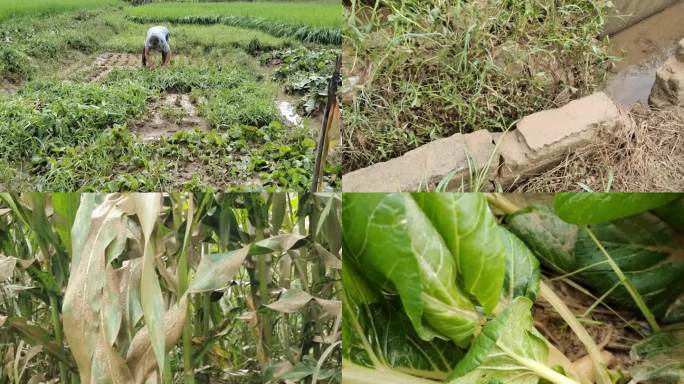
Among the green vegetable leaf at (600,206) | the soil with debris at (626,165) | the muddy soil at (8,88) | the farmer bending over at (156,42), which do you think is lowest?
the soil with debris at (626,165)

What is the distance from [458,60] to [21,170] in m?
0.85

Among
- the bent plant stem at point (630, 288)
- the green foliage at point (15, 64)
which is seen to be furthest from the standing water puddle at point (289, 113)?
the bent plant stem at point (630, 288)

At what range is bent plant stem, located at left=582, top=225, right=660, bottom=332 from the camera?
2.16 feet

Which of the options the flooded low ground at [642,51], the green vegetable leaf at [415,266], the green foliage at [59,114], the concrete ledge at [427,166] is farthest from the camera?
the flooded low ground at [642,51]

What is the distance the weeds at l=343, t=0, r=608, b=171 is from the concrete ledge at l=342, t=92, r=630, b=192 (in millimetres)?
49

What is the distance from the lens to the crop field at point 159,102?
→ 1.25 meters

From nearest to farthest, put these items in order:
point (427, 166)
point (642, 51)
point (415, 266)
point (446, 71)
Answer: point (415, 266) → point (427, 166) → point (446, 71) → point (642, 51)

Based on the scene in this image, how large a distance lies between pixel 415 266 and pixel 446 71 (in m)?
0.76

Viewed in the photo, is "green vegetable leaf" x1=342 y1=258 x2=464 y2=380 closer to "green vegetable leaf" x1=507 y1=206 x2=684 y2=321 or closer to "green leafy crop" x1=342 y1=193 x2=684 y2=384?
"green leafy crop" x1=342 y1=193 x2=684 y2=384

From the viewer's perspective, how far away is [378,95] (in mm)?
1271

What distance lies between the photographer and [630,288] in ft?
2.17

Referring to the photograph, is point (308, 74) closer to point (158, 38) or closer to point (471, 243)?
point (158, 38)

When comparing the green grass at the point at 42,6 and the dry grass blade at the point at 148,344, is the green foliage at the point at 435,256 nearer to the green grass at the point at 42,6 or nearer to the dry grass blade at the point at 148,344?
the dry grass blade at the point at 148,344

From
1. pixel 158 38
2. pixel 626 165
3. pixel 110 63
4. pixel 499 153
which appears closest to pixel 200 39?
pixel 158 38
